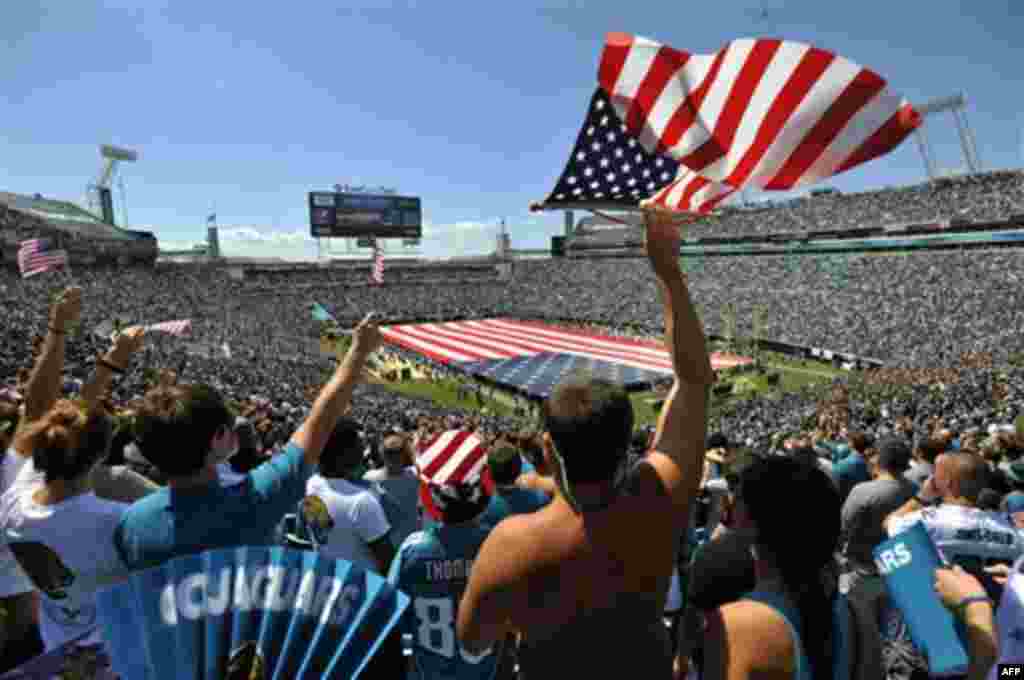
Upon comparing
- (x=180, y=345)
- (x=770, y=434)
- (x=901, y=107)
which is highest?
(x=901, y=107)

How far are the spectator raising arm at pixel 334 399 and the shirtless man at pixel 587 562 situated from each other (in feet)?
3.08

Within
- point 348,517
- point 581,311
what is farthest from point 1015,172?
point 348,517

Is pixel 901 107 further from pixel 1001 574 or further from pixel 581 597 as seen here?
pixel 581 597

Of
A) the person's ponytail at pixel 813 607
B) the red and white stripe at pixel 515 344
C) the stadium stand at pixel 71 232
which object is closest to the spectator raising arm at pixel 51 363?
the person's ponytail at pixel 813 607

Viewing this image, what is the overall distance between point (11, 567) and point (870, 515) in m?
5.29

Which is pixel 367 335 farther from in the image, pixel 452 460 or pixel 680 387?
pixel 680 387

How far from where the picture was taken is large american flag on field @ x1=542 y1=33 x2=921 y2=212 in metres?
4.02

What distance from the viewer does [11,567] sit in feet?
9.95

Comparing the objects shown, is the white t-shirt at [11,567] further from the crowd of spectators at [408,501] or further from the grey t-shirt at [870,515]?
the grey t-shirt at [870,515]

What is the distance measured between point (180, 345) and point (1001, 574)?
31627mm

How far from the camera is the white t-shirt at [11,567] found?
3.01 metres

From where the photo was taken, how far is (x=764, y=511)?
75.0 inches

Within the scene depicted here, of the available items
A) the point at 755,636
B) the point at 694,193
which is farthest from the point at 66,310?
the point at 694,193

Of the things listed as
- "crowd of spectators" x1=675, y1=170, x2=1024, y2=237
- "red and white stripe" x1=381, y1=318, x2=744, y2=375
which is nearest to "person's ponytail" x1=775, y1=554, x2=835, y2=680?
"red and white stripe" x1=381, y1=318, x2=744, y2=375
